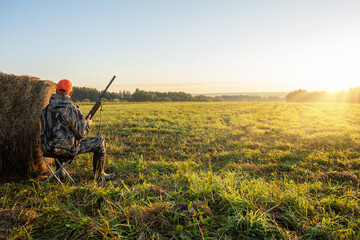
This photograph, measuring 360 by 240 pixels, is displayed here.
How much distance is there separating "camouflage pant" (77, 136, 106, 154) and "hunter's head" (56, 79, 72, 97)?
1.19 meters

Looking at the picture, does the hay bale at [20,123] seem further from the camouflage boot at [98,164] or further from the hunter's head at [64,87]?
the camouflage boot at [98,164]

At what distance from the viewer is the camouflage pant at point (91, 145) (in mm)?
4491

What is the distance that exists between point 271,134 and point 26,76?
10830 mm

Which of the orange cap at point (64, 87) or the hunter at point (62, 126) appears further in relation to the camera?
the orange cap at point (64, 87)

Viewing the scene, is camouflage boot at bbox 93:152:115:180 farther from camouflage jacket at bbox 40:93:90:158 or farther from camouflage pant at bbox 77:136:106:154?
camouflage jacket at bbox 40:93:90:158

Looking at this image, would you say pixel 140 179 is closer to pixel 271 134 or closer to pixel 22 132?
pixel 22 132

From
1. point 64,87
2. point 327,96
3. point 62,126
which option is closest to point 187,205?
point 62,126

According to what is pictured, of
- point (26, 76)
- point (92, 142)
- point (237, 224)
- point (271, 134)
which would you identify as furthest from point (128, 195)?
point (271, 134)

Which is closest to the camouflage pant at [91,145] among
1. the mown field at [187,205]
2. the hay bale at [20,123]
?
the mown field at [187,205]

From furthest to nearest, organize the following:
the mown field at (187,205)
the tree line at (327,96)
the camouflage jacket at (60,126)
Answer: the tree line at (327,96), the camouflage jacket at (60,126), the mown field at (187,205)

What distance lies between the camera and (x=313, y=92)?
85438mm

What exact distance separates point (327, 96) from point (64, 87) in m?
91.4

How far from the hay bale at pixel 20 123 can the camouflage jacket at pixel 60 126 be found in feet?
3.37

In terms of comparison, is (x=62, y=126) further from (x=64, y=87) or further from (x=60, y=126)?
(x=64, y=87)
